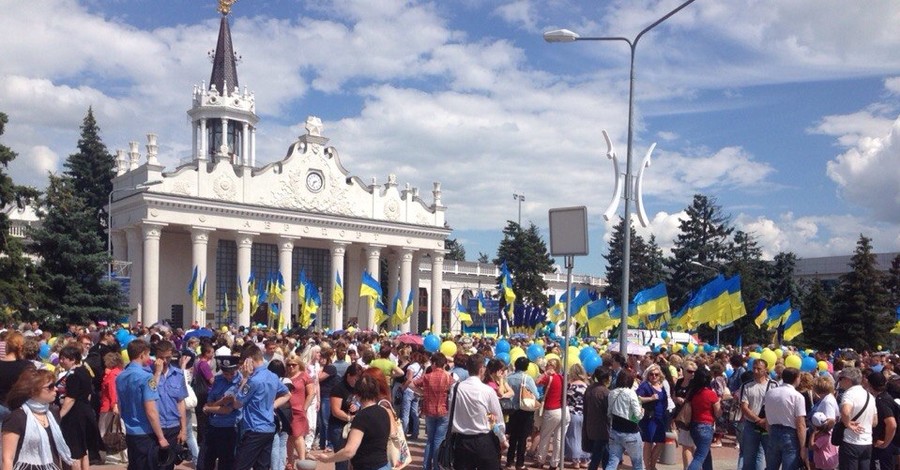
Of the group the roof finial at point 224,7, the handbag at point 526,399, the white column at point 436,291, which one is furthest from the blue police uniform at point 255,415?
the roof finial at point 224,7

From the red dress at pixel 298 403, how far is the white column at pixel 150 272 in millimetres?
35814

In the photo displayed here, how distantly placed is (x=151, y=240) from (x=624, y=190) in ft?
113

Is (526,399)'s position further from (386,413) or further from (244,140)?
(244,140)

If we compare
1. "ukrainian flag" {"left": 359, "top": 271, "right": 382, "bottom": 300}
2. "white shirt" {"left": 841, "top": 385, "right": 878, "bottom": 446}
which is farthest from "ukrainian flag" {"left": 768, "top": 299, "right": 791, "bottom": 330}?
"white shirt" {"left": 841, "top": 385, "right": 878, "bottom": 446}

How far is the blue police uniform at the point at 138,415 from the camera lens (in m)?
7.46

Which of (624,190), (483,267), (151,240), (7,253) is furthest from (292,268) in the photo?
(624,190)

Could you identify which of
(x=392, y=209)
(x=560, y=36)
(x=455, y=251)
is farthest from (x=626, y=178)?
(x=455, y=251)

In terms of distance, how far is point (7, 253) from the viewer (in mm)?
25766

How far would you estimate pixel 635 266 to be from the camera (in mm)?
70250

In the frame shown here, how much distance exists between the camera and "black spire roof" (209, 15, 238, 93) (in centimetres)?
6019

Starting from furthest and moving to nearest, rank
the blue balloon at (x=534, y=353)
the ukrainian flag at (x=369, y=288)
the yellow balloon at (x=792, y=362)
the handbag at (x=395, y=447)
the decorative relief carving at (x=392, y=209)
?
the decorative relief carving at (x=392, y=209) → the ukrainian flag at (x=369, y=288) → the blue balloon at (x=534, y=353) → the yellow balloon at (x=792, y=362) → the handbag at (x=395, y=447)

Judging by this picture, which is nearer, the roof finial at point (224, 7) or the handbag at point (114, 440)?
the handbag at point (114, 440)

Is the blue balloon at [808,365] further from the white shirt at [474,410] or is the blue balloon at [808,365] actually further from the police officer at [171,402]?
the police officer at [171,402]

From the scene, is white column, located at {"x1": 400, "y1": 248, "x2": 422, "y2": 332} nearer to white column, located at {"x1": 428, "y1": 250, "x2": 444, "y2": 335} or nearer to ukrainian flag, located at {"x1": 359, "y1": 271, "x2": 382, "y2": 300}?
white column, located at {"x1": 428, "y1": 250, "x2": 444, "y2": 335}
